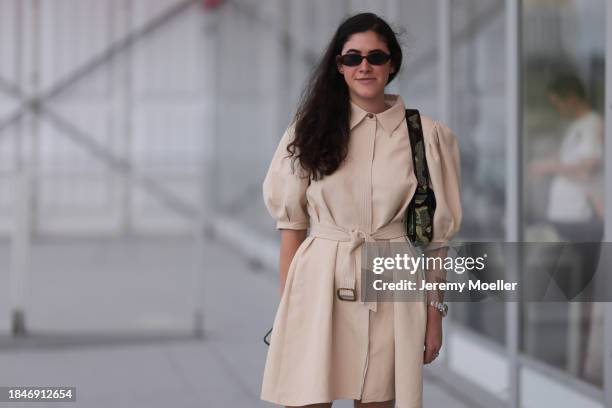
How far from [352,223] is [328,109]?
1.00 ft

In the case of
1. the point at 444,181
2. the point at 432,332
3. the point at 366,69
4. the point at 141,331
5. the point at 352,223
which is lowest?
the point at 141,331

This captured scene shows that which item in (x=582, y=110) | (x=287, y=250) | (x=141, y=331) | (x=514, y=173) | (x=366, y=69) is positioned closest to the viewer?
(x=366, y=69)

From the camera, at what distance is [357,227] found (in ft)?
8.64

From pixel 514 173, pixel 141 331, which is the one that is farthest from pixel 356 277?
pixel 141 331

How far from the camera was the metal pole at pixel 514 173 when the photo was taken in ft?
15.8

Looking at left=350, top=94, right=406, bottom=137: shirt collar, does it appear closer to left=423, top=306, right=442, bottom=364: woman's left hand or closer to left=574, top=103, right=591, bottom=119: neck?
left=423, top=306, right=442, bottom=364: woman's left hand

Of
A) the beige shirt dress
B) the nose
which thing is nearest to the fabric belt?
the beige shirt dress

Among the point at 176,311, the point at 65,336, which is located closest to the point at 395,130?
the point at 65,336

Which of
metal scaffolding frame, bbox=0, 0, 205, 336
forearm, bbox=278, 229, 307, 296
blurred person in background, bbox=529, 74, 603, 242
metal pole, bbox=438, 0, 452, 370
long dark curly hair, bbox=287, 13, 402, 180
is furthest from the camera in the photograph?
metal scaffolding frame, bbox=0, 0, 205, 336

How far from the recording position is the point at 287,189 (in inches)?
105

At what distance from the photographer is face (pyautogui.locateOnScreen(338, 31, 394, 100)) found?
2.62 m

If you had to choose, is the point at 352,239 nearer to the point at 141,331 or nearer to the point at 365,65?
the point at 365,65

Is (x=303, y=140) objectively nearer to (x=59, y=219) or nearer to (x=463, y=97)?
(x=463, y=97)

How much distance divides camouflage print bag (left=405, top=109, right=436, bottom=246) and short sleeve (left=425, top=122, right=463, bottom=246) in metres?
0.02
